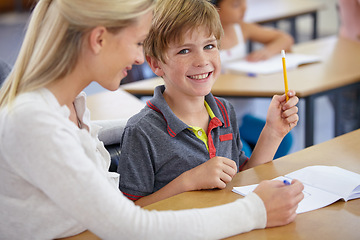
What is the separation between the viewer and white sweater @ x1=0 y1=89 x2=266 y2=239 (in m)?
0.86

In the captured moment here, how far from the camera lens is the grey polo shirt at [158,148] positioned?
1332 mm

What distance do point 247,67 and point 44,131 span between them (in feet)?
6.28

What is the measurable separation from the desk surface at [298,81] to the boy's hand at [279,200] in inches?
48.5

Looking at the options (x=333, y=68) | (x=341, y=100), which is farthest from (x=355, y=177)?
(x=341, y=100)

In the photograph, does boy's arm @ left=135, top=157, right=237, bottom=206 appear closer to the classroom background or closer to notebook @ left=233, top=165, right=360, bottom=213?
notebook @ left=233, top=165, right=360, bottom=213

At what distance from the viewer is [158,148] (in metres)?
1.37

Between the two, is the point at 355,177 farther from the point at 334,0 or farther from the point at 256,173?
the point at 334,0

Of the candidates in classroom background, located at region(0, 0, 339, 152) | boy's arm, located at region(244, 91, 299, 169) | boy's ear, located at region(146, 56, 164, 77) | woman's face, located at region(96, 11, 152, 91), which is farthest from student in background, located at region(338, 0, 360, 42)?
woman's face, located at region(96, 11, 152, 91)

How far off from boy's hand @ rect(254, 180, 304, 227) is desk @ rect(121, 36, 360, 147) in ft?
4.04

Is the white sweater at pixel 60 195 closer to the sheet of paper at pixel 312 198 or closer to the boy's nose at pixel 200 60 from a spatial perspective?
the sheet of paper at pixel 312 198

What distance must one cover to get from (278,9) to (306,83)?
219cm

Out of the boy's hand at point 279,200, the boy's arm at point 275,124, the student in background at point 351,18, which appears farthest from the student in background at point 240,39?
the boy's hand at point 279,200

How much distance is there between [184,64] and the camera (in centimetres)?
142

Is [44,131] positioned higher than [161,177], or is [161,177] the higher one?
[44,131]
